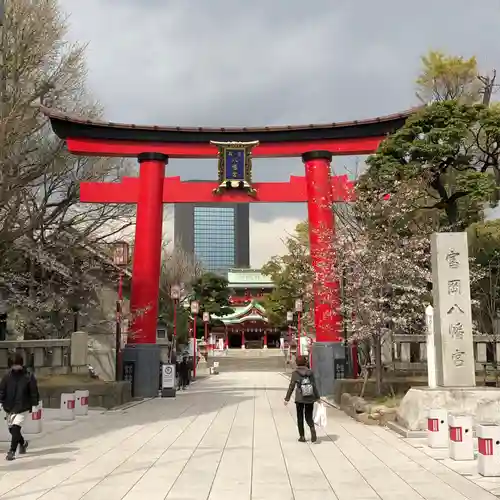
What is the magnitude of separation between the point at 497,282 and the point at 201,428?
14324 mm

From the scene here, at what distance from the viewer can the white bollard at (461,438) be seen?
8.95 metres

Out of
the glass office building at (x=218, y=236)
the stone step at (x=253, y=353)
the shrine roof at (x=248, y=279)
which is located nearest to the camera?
the stone step at (x=253, y=353)

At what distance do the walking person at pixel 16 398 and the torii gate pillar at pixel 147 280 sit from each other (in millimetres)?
11845

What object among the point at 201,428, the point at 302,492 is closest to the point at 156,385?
the point at 201,428

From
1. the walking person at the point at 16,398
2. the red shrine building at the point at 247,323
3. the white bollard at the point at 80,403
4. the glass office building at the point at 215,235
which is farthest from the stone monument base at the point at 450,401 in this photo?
the glass office building at the point at 215,235

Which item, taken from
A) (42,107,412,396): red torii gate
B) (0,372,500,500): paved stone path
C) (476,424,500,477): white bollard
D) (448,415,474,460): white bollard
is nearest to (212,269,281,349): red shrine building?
(42,107,412,396): red torii gate

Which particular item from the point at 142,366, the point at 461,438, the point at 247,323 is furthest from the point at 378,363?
the point at 247,323

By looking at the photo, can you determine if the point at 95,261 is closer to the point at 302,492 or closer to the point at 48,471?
the point at 48,471

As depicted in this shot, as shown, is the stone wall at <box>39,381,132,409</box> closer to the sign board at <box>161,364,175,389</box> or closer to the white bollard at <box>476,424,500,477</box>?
the sign board at <box>161,364,175,389</box>

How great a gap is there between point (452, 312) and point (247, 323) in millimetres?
56362

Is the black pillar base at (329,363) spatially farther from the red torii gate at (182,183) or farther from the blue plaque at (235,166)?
the blue plaque at (235,166)

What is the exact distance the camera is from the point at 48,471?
835cm

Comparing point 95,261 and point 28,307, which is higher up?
point 95,261

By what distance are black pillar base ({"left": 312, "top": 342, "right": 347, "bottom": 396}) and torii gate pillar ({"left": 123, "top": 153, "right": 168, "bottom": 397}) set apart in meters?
5.99
